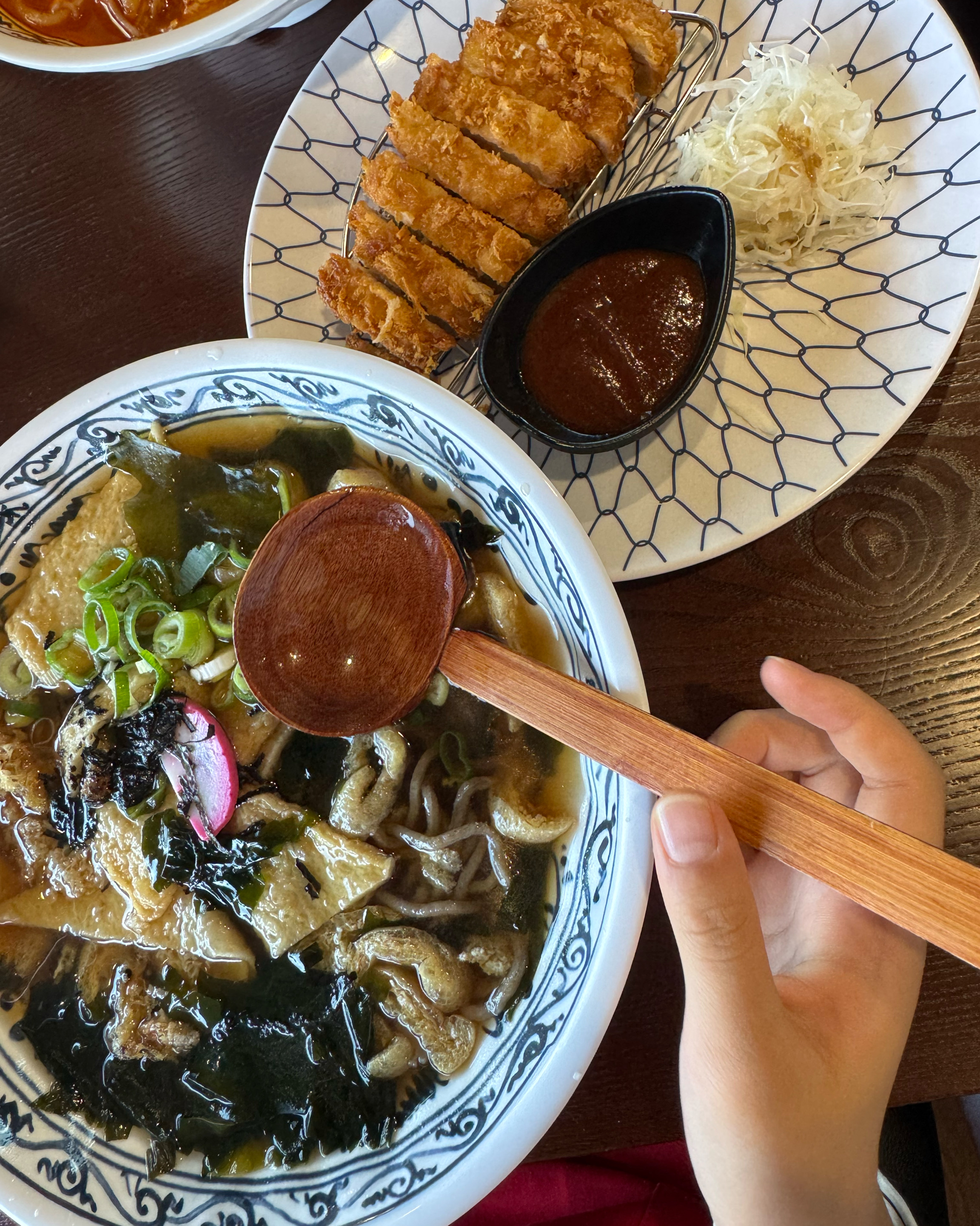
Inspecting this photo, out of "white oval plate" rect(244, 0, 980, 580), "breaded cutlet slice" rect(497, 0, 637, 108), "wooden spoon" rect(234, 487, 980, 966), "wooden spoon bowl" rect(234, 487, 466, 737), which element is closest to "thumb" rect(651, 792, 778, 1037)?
"wooden spoon" rect(234, 487, 980, 966)

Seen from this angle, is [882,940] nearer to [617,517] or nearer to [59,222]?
[617,517]

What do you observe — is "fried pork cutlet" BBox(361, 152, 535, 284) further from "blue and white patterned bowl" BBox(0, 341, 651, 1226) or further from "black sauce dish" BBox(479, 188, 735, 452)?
"blue and white patterned bowl" BBox(0, 341, 651, 1226)

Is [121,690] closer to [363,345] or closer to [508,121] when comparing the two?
[363,345]

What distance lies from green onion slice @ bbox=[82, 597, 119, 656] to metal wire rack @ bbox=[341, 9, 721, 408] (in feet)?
2.81

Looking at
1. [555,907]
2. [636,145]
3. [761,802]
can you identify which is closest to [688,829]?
[761,802]

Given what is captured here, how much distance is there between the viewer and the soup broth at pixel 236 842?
1.51 m

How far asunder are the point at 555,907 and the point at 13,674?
1165 mm

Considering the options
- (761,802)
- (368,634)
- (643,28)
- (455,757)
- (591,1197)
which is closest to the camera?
(761,802)

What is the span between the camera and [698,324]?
1673mm

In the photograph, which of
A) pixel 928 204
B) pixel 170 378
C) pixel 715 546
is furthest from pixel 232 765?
pixel 928 204

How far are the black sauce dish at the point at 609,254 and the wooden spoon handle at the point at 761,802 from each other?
1.88ft

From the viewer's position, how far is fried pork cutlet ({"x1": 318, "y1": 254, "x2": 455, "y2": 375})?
1.72m

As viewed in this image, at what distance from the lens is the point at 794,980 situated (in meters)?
1.43

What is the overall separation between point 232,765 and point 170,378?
2.36 feet
